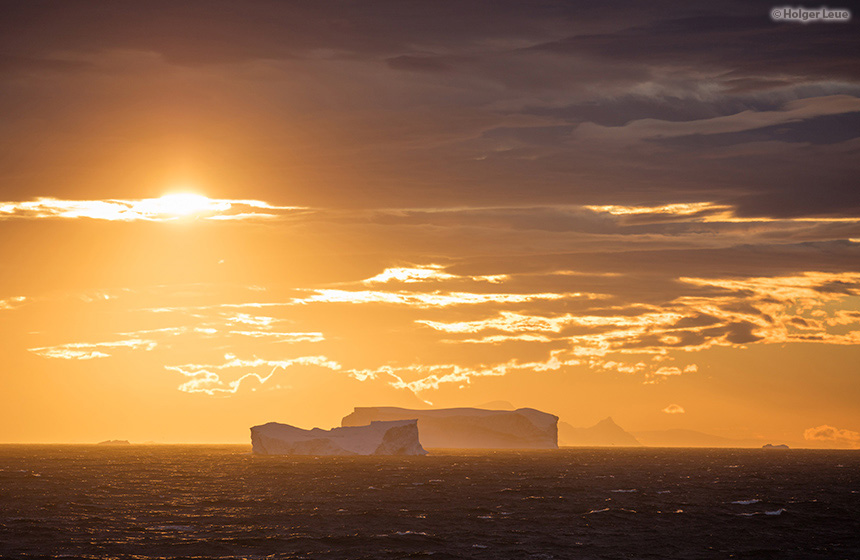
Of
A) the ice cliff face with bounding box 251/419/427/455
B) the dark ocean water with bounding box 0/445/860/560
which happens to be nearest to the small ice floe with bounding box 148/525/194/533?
the dark ocean water with bounding box 0/445/860/560

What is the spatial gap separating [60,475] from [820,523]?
91964 millimetres

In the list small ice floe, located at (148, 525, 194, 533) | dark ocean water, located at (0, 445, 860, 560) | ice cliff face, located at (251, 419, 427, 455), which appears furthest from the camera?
ice cliff face, located at (251, 419, 427, 455)

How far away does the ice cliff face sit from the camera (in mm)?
187375

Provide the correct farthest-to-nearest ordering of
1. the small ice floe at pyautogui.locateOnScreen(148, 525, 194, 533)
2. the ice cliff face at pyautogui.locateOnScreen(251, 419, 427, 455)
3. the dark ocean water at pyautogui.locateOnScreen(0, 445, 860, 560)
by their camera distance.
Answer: the ice cliff face at pyautogui.locateOnScreen(251, 419, 427, 455)
the small ice floe at pyautogui.locateOnScreen(148, 525, 194, 533)
the dark ocean water at pyautogui.locateOnScreen(0, 445, 860, 560)

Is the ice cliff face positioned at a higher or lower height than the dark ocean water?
higher

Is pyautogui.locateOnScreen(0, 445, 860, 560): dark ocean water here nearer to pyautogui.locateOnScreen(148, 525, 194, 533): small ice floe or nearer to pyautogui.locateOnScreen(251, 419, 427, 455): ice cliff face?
pyautogui.locateOnScreen(148, 525, 194, 533): small ice floe

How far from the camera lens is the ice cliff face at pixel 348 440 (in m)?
187

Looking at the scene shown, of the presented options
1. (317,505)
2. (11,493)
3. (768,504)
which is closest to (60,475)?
(11,493)

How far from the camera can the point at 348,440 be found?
7431 inches

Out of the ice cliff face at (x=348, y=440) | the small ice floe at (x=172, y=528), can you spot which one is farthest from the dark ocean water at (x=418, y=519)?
the ice cliff face at (x=348, y=440)

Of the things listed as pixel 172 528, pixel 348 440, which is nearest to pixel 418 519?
pixel 172 528

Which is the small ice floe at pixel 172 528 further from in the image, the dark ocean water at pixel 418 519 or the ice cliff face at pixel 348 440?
the ice cliff face at pixel 348 440

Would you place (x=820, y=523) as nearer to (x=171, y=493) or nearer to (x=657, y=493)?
(x=657, y=493)

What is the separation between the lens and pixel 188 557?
47.1 m
